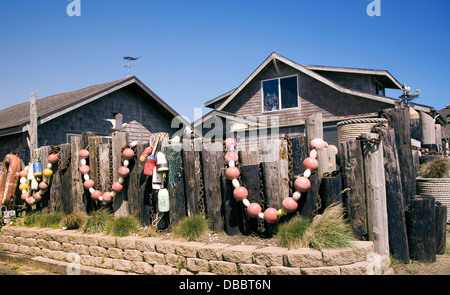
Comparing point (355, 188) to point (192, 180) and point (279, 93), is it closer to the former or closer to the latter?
point (192, 180)

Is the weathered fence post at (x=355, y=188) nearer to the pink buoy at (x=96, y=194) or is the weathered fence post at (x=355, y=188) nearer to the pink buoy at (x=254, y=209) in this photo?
the pink buoy at (x=254, y=209)

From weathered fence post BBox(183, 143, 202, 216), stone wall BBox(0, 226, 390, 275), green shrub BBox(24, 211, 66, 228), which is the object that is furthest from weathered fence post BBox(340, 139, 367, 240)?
green shrub BBox(24, 211, 66, 228)

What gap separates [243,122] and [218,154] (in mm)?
10349

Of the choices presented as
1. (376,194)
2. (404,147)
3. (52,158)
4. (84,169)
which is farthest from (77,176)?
(404,147)

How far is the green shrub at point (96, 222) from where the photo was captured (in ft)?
19.5

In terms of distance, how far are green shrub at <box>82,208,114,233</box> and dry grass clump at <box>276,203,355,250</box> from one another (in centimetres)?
311

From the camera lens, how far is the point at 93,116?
42.3 feet

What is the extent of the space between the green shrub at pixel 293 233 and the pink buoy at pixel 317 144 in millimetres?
920

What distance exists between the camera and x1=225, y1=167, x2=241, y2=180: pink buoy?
4.75 meters

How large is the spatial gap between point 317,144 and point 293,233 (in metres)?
1.19

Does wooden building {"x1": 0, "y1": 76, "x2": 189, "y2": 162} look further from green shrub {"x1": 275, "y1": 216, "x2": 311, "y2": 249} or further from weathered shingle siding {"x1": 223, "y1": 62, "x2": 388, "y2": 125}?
green shrub {"x1": 275, "y1": 216, "x2": 311, "y2": 249}

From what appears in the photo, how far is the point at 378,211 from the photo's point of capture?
414 centimetres
